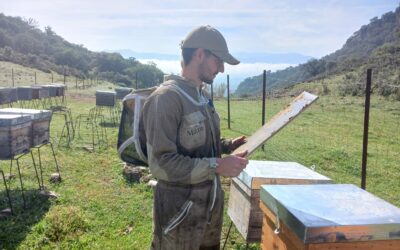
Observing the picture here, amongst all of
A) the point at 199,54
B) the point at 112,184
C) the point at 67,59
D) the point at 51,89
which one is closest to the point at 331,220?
the point at 199,54

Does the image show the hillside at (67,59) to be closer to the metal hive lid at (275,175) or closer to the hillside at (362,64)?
the hillside at (362,64)

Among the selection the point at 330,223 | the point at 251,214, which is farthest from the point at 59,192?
the point at 330,223

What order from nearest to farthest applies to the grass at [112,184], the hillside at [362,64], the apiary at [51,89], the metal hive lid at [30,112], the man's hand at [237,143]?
the man's hand at [237,143]
the grass at [112,184]
the metal hive lid at [30,112]
the apiary at [51,89]
the hillside at [362,64]

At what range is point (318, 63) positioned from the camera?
73.2m

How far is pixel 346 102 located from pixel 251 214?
25530mm

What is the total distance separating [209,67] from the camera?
112 inches

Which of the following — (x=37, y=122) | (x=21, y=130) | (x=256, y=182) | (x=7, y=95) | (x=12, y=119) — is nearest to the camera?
(x=256, y=182)

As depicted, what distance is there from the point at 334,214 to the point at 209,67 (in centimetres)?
131

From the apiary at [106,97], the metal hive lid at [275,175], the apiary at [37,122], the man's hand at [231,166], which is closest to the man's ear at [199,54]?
the man's hand at [231,166]

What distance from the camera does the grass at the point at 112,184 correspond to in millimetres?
5680

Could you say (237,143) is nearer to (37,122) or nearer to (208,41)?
(208,41)

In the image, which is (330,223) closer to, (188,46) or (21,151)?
(188,46)

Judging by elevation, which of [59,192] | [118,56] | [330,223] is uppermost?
[118,56]

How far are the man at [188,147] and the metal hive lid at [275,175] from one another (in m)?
1.26
